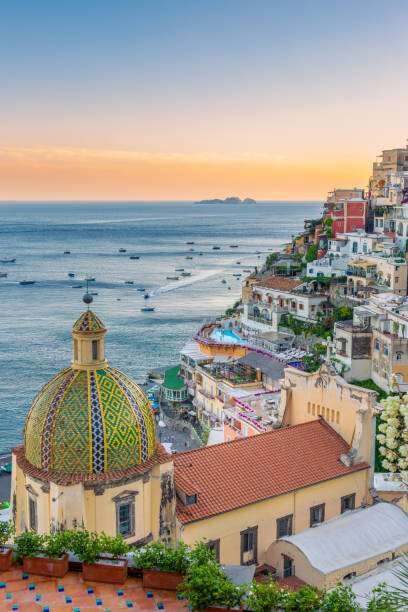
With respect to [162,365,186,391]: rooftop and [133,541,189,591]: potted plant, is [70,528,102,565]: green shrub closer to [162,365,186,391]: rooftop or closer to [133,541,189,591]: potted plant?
[133,541,189,591]: potted plant

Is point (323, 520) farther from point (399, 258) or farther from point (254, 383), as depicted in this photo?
point (399, 258)

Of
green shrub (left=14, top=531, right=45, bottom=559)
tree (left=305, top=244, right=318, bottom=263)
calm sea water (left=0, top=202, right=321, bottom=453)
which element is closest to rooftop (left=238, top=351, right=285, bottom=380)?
calm sea water (left=0, top=202, right=321, bottom=453)

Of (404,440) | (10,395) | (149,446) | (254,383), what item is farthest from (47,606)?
(10,395)

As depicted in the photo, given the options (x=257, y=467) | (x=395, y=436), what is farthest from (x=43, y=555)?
(x=395, y=436)

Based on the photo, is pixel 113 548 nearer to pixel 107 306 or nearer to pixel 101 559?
pixel 101 559

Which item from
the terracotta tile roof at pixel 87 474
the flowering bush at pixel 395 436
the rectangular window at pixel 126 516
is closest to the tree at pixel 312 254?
the flowering bush at pixel 395 436

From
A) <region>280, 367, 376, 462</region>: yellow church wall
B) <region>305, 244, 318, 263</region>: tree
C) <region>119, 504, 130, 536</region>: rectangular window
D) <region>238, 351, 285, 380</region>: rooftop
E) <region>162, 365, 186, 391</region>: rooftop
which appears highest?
<region>305, 244, 318, 263</region>: tree
